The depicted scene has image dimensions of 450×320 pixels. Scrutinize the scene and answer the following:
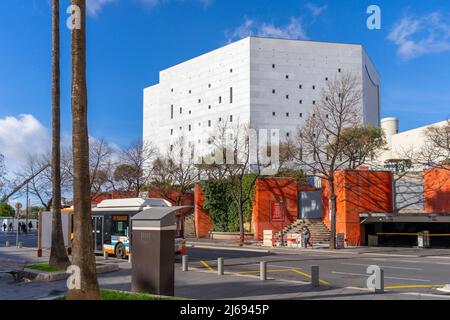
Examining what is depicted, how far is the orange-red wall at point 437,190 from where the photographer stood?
123 ft

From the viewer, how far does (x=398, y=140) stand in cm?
9750

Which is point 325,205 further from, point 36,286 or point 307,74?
point 307,74

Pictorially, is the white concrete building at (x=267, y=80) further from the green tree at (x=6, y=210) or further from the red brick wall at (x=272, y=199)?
the green tree at (x=6, y=210)

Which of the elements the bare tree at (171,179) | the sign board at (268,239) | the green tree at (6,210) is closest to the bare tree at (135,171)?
the bare tree at (171,179)

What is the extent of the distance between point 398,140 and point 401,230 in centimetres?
6102

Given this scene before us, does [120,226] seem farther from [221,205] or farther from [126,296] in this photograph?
[221,205]

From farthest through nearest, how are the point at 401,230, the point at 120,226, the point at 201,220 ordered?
1. the point at 201,220
2. the point at 401,230
3. the point at 120,226

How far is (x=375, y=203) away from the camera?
130ft

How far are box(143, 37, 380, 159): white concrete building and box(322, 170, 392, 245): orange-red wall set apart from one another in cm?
5529

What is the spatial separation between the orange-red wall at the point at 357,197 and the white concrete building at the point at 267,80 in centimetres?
5529

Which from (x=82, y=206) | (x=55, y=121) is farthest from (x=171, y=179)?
(x=82, y=206)

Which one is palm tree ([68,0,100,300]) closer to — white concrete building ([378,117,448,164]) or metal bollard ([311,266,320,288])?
metal bollard ([311,266,320,288])

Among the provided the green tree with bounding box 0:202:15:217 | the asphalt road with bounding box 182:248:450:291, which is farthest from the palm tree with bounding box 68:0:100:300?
the green tree with bounding box 0:202:15:217
